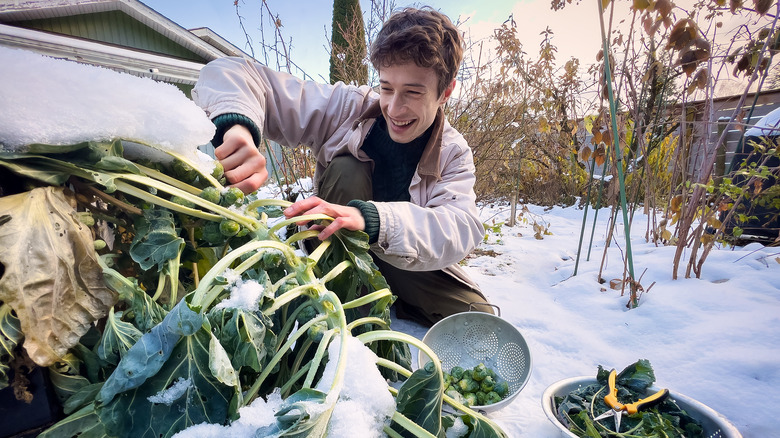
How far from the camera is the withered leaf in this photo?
59cm

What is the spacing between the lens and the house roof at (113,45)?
5.96m

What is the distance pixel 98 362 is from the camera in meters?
0.72

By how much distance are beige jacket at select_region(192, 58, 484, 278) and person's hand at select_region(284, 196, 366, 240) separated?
6.8 inches

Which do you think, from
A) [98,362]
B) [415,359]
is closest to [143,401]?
[98,362]

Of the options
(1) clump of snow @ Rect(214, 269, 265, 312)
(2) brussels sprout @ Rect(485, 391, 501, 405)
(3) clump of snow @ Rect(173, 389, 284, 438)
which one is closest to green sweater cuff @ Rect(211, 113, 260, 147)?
(1) clump of snow @ Rect(214, 269, 265, 312)

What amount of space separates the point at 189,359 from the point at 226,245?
38cm

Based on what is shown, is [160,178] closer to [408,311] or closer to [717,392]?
[408,311]

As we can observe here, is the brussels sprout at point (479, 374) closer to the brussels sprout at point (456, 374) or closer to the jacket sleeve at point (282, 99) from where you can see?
the brussels sprout at point (456, 374)

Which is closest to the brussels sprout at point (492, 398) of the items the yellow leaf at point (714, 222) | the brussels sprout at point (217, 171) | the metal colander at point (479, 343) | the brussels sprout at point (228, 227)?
the metal colander at point (479, 343)

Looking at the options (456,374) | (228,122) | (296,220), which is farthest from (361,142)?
(456,374)

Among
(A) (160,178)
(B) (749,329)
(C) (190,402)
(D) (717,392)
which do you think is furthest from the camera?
(B) (749,329)

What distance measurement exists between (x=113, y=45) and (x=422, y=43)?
9.05 metres

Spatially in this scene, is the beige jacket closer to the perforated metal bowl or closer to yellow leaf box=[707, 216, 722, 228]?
the perforated metal bowl

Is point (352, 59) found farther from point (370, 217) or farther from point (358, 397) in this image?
point (358, 397)
